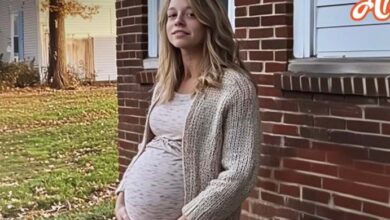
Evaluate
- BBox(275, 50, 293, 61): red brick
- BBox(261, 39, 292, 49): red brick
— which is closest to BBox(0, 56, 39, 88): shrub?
BBox(261, 39, 292, 49): red brick

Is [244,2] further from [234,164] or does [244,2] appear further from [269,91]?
[234,164]

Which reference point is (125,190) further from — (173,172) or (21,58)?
(21,58)

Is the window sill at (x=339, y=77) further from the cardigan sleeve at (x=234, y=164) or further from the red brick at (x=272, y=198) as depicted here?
the cardigan sleeve at (x=234, y=164)

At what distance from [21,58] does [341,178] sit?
24345mm

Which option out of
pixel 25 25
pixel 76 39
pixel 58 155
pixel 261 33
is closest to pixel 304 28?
pixel 261 33

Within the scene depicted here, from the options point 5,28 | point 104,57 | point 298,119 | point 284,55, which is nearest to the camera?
point 298,119

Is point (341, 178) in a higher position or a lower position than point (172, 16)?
lower

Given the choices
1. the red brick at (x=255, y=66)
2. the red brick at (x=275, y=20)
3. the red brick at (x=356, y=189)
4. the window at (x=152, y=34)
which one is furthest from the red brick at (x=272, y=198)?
the window at (x=152, y=34)

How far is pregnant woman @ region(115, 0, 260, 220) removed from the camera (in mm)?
2670

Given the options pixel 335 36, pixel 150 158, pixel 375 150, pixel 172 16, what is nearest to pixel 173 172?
pixel 150 158

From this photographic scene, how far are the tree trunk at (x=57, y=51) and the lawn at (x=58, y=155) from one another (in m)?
2.07

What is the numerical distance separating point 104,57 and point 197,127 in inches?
957

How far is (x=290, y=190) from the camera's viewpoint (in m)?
4.31

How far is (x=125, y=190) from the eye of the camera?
3041 millimetres
